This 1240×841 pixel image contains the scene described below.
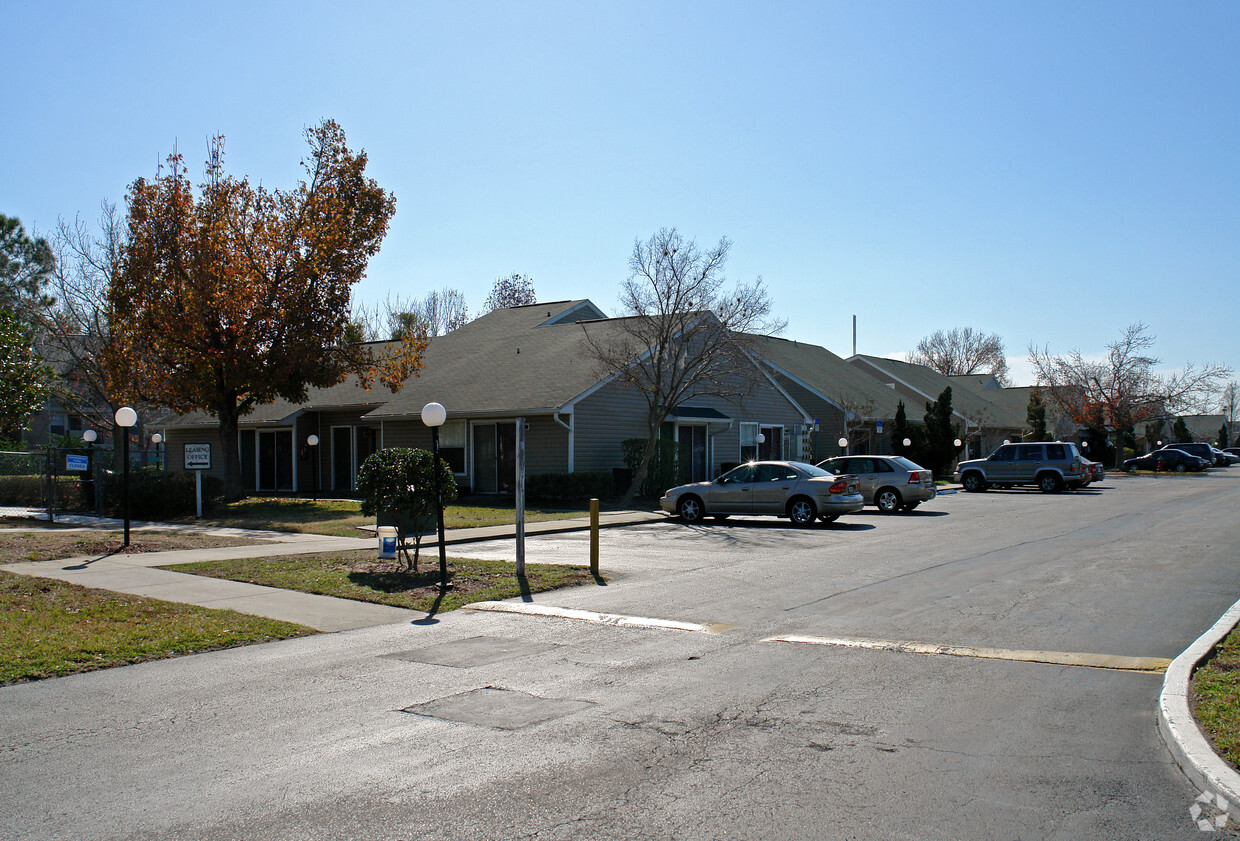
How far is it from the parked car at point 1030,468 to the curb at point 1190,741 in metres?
29.7

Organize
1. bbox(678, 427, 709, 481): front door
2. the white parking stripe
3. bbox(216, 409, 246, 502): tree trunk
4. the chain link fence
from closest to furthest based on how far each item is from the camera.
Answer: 1. the white parking stripe
2. the chain link fence
3. bbox(216, 409, 246, 502): tree trunk
4. bbox(678, 427, 709, 481): front door

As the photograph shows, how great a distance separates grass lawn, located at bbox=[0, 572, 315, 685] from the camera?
27.2ft

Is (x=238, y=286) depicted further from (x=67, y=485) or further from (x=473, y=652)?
(x=473, y=652)

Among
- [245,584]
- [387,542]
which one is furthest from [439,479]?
[245,584]

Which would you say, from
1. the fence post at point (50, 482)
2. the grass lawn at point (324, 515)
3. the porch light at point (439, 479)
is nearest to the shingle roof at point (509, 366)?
the grass lawn at point (324, 515)

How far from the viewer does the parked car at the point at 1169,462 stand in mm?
56656

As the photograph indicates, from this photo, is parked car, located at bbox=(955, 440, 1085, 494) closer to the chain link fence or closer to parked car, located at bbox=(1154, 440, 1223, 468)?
the chain link fence

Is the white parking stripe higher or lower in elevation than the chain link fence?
lower

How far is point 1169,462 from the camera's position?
57344 millimetres

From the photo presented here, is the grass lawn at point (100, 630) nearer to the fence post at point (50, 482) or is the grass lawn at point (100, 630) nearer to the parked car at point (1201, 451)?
the fence post at point (50, 482)

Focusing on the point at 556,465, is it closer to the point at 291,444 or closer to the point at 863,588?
the point at 291,444

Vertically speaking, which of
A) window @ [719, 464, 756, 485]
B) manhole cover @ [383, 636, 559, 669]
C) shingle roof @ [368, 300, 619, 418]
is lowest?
manhole cover @ [383, 636, 559, 669]

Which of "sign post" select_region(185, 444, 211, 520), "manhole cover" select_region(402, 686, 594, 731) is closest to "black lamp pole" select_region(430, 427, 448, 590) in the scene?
"manhole cover" select_region(402, 686, 594, 731)

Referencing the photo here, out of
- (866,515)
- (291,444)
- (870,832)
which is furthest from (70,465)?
(870,832)
